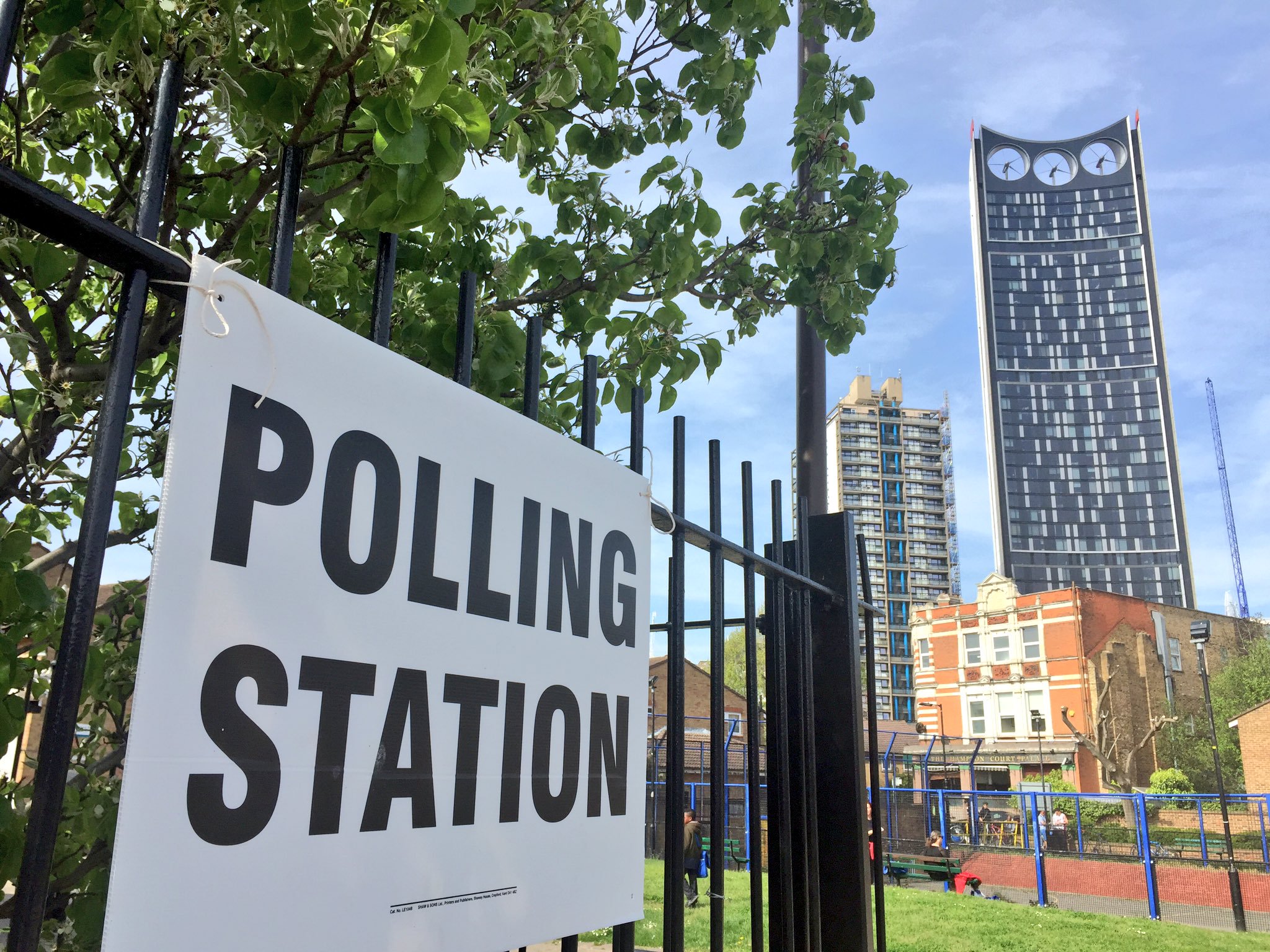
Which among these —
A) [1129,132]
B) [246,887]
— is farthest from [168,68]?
[1129,132]

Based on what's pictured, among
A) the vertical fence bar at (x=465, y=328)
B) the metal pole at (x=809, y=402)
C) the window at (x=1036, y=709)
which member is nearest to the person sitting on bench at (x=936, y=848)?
the metal pole at (x=809, y=402)

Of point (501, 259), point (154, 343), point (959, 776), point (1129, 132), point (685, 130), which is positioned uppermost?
point (1129, 132)

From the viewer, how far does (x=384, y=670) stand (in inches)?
47.8

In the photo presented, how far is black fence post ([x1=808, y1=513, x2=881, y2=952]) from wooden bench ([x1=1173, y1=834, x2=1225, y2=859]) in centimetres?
2326

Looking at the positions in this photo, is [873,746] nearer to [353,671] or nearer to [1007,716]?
[353,671]

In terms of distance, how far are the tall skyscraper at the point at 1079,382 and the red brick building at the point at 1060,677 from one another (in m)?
65.6

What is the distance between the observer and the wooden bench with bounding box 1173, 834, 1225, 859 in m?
22.0

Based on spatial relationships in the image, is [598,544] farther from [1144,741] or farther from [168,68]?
[1144,741]

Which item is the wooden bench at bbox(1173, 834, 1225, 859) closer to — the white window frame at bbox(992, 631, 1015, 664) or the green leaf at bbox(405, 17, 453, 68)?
the white window frame at bbox(992, 631, 1015, 664)

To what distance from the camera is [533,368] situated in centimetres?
165

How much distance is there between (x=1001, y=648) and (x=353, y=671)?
52.8 m

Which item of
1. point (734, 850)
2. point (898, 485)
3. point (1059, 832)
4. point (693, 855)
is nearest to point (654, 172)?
point (693, 855)

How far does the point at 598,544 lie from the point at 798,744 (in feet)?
4.15

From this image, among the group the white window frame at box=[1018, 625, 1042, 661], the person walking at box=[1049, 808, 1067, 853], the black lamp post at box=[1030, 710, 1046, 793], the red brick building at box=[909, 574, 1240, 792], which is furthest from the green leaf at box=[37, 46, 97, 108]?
the white window frame at box=[1018, 625, 1042, 661]
